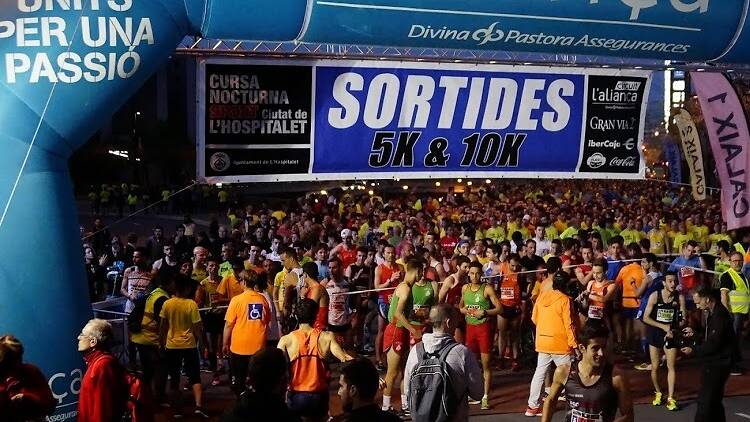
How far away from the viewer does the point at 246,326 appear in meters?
10.1

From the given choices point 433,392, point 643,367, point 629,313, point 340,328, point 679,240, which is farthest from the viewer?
point 679,240

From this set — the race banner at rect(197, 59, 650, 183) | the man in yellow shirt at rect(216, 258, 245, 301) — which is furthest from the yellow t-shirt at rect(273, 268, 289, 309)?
the race banner at rect(197, 59, 650, 183)

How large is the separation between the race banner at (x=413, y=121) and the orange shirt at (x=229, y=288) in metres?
3.13

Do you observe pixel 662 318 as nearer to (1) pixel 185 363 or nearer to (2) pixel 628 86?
(2) pixel 628 86

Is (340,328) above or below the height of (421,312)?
Answer: below

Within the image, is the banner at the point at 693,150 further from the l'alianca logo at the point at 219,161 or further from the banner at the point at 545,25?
the l'alianca logo at the point at 219,161

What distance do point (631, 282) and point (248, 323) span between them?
17.6 ft

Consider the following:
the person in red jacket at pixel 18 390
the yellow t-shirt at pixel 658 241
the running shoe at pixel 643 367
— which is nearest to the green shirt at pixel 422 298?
the running shoe at pixel 643 367

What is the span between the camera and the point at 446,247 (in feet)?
55.7

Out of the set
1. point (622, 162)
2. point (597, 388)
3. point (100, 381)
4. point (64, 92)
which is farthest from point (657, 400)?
point (64, 92)

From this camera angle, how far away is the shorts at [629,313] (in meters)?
13.3

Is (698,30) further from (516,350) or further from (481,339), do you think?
(516,350)

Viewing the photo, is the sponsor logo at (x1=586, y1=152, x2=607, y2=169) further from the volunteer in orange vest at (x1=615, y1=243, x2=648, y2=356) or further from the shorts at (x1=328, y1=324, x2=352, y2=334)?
the shorts at (x1=328, y1=324, x2=352, y2=334)

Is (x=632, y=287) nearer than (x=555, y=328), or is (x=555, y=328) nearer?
(x=555, y=328)
